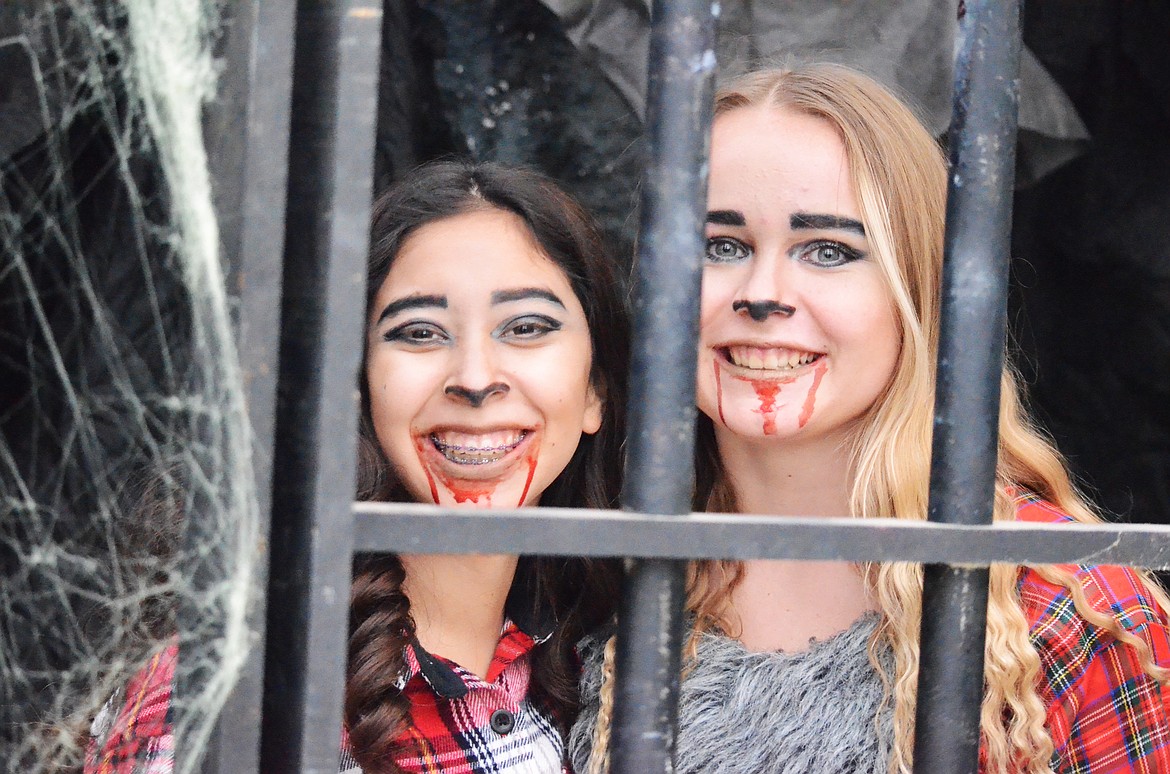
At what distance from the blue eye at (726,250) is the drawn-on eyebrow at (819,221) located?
8 centimetres

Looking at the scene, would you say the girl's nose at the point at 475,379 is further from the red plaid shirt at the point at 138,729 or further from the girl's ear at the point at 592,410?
the red plaid shirt at the point at 138,729

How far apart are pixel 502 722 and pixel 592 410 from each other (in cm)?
45

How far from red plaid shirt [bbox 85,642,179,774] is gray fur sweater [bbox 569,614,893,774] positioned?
551 mm

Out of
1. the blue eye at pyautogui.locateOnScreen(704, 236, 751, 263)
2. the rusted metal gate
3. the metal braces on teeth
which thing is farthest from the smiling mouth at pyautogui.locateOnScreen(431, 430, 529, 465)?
the rusted metal gate

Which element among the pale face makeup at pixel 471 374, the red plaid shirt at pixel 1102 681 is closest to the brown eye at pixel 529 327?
the pale face makeup at pixel 471 374

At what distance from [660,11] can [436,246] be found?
2.56 feet

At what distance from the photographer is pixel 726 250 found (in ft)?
5.01

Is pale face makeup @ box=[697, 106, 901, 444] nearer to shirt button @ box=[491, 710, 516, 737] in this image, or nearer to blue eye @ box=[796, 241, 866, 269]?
blue eye @ box=[796, 241, 866, 269]

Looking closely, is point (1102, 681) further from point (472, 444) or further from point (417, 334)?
point (417, 334)

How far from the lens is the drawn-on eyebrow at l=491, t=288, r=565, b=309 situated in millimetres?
1531

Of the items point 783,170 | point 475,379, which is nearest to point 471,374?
point 475,379

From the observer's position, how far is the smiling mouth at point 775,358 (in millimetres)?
1455

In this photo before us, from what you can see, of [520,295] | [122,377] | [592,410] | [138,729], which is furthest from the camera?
[122,377]

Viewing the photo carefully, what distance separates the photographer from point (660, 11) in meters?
0.84
